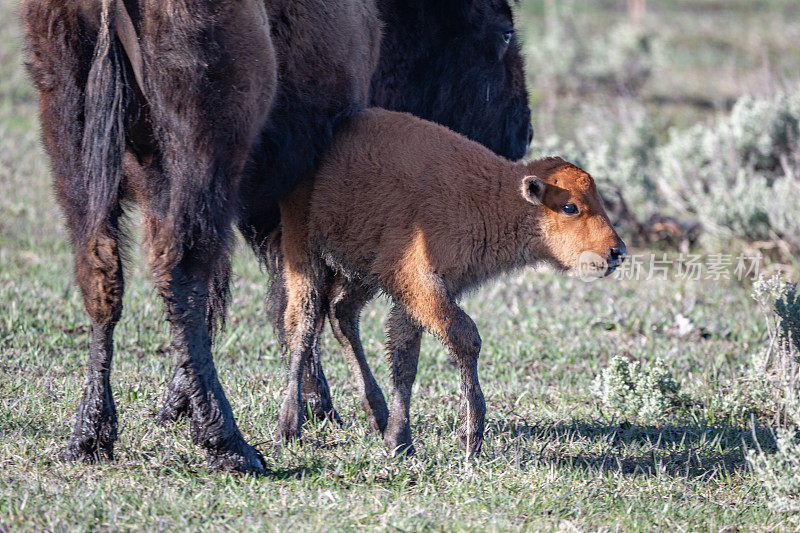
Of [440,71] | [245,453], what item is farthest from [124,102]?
[440,71]

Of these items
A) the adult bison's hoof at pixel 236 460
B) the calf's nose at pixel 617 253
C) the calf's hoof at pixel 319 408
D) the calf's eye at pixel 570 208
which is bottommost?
the calf's hoof at pixel 319 408

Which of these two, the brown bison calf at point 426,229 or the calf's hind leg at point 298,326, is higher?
the brown bison calf at point 426,229

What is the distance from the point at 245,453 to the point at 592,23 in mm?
14384

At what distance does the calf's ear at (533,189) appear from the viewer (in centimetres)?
380

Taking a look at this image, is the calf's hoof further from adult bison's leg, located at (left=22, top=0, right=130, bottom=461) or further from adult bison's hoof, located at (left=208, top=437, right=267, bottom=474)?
adult bison's leg, located at (left=22, top=0, right=130, bottom=461)

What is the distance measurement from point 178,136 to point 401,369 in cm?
133

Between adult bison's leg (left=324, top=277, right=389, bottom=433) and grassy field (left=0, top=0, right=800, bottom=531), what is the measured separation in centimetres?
12

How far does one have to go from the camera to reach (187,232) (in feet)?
12.0

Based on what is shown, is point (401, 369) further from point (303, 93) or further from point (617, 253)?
point (303, 93)

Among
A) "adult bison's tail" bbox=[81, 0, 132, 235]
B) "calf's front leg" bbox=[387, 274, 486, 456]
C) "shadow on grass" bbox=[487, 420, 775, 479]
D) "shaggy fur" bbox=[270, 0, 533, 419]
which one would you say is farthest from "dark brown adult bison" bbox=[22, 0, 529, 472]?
"shadow on grass" bbox=[487, 420, 775, 479]

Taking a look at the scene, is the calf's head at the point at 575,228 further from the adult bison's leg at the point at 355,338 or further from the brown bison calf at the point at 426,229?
the adult bison's leg at the point at 355,338

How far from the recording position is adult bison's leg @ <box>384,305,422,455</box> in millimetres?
4012

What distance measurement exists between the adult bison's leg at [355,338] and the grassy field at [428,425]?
0.12 metres

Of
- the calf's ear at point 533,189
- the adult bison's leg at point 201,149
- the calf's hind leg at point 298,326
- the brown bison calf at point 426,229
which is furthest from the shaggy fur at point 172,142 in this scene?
the calf's ear at point 533,189
